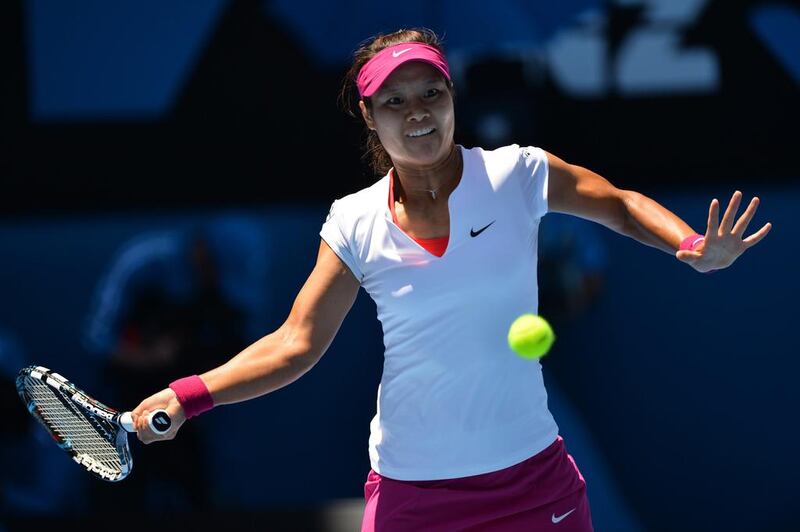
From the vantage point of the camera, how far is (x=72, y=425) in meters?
3.63

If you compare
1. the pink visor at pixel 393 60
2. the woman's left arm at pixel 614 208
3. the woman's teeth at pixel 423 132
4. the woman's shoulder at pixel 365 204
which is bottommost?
the woman's left arm at pixel 614 208

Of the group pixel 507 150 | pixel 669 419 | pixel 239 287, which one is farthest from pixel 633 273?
pixel 507 150

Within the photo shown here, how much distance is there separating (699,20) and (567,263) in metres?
1.45

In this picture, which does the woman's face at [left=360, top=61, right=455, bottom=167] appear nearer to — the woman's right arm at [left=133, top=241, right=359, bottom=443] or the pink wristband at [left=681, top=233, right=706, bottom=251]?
the woman's right arm at [left=133, top=241, right=359, bottom=443]

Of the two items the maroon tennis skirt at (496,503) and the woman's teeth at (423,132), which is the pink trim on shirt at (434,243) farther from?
the maroon tennis skirt at (496,503)

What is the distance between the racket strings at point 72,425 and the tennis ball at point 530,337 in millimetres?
1211

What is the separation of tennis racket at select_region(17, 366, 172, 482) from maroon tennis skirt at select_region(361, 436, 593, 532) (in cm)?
79

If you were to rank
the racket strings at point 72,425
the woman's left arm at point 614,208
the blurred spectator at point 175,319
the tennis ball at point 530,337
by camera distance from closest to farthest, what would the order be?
1. the tennis ball at point 530,337
2. the woman's left arm at point 614,208
3. the racket strings at point 72,425
4. the blurred spectator at point 175,319

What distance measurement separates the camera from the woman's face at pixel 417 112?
316cm

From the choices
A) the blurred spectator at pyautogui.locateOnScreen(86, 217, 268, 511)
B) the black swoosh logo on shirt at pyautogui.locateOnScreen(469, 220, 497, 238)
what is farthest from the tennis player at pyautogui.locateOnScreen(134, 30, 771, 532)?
the blurred spectator at pyautogui.locateOnScreen(86, 217, 268, 511)

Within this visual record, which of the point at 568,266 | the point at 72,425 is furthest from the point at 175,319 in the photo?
the point at 72,425

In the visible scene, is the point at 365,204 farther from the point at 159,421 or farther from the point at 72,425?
the point at 72,425

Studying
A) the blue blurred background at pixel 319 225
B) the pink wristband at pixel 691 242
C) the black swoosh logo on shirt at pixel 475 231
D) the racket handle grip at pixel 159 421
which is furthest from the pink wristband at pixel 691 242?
the blue blurred background at pixel 319 225

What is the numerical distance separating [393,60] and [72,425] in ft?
4.66
